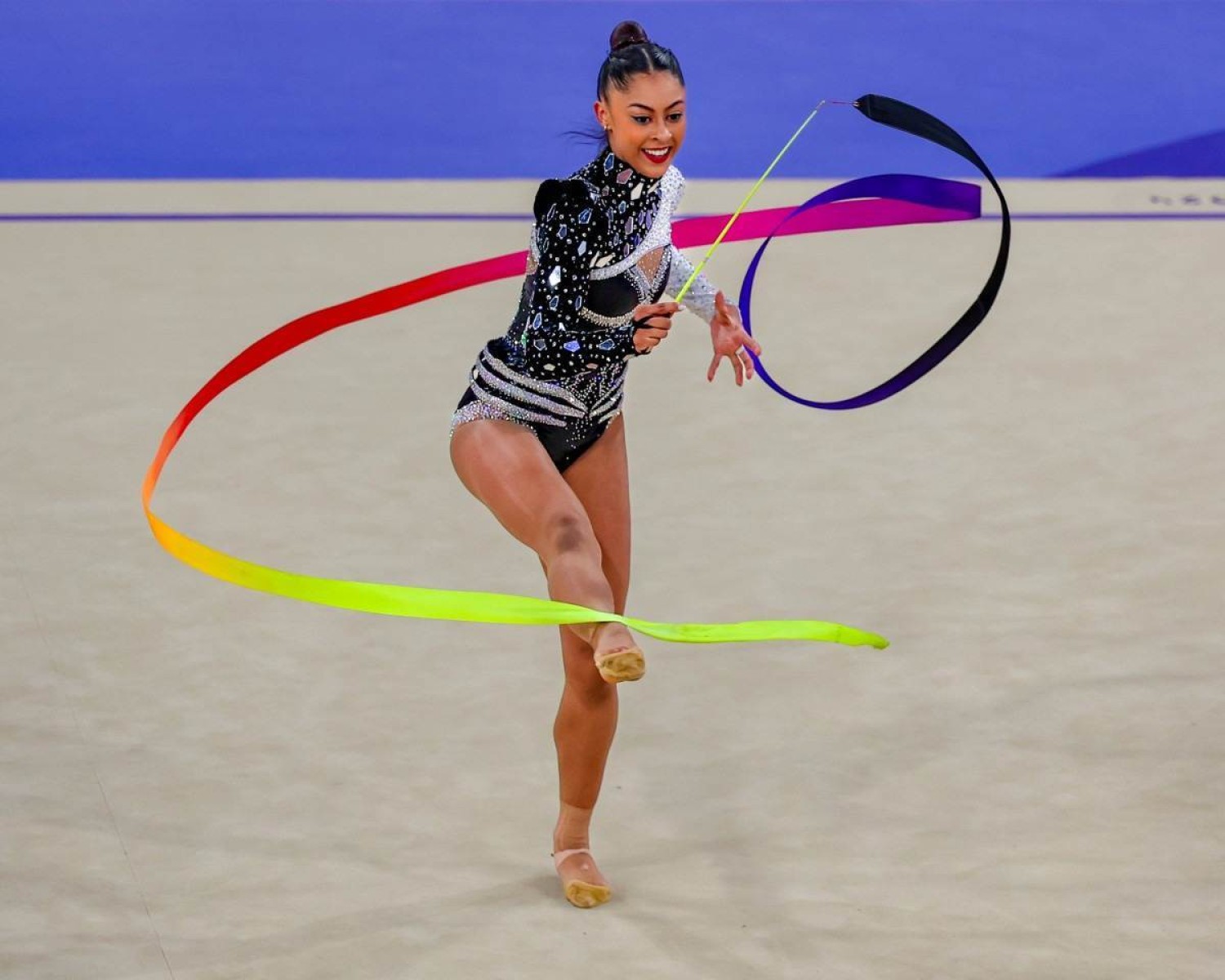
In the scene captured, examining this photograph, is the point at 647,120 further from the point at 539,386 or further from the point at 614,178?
the point at 539,386

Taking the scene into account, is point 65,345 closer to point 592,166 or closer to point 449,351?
point 449,351

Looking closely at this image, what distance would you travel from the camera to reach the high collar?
319 centimetres

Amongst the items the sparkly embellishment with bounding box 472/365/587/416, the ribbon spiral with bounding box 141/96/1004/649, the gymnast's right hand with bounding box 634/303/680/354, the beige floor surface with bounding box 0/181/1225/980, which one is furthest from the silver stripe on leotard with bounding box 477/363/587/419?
the beige floor surface with bounding box 0/181/1225/980

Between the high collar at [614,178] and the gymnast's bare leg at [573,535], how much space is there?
16.6 inches

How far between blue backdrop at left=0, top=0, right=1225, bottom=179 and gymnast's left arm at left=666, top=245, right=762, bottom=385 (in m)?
5.62

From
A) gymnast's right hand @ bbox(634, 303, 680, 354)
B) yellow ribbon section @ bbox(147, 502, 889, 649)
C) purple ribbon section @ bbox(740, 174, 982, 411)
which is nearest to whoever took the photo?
yellow ribbon section @ bbox(147, 502, 889, 649)

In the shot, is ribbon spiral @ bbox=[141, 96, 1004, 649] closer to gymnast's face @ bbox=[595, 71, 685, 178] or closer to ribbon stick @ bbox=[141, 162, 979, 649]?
ribbon stick @ bbox=[141, 162, 979, 649]

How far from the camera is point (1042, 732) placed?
4023mm

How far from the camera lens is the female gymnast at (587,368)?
10.3ft

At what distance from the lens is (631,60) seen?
3.13m

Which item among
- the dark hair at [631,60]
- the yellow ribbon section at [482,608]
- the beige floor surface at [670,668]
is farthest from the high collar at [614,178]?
the beige floor surface at [670,668]

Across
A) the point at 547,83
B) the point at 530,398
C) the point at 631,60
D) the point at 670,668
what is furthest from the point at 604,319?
the point at 547,83

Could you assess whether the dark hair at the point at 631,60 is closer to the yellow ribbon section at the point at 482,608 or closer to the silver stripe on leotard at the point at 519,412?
the silver stripe on leotard at the point at 519,412

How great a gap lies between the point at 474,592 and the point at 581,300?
647mm
